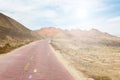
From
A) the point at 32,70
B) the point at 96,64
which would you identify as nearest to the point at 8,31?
the point at 96,64

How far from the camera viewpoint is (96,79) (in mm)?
14164

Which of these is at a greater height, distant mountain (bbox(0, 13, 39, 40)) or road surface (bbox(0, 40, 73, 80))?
distant mountain (bbox(0, 13, 39, 40))

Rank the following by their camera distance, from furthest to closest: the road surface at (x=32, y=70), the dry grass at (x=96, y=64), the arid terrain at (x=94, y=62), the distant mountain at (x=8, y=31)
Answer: the distant mountain at (x=8, y=31) → the arid terrain at (x=94, y=62) → the dry grass at (x=96, y=64) → the road surface at (x=32, y=70)

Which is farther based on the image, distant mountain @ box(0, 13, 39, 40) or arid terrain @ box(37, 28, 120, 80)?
distant mountain @ box(0, 13, 39, 40)

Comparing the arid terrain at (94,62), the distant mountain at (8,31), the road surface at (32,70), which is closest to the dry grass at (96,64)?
the arid terrain at (94,62)

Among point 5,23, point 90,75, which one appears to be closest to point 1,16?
point 5,23

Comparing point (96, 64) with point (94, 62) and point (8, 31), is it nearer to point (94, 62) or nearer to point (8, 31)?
point (94, 62)

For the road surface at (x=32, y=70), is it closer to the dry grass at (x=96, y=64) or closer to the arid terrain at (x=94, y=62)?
the arid terrain at (x=94, y=62)

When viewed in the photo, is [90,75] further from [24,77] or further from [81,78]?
[24,77]

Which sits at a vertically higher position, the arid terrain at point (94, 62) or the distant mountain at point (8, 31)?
the distant mountain at point (8, 31)

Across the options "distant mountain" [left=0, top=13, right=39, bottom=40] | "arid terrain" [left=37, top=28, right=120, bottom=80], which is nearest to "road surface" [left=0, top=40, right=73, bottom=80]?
"arid terrain" [left=37, top=28, right=120, bottom=80]

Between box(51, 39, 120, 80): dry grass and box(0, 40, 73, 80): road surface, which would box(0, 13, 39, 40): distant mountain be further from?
box(0, 40, 73, 80): road surface

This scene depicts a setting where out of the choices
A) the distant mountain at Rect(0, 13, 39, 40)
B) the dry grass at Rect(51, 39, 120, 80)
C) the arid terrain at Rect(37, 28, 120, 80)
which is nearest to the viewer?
the dry grass at Rect(51, 39, 120, 80)

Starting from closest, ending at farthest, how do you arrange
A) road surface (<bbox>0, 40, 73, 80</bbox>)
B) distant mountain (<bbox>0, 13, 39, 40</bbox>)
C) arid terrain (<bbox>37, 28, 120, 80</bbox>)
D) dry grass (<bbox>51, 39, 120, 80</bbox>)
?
road surface (<bbox>0, 40, 73, 80</bbox>), dry grass (<bbox>51, 39, 120, 80</bbox>), arid terrain (<bbox>37, 28, 120, 80</bbox>), distant mountain (<bbox>0, 13, 39, 40</bbox>)
